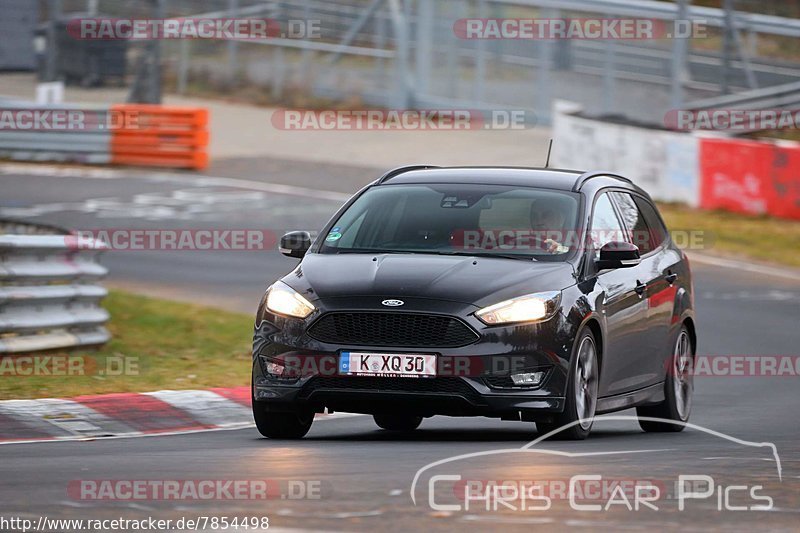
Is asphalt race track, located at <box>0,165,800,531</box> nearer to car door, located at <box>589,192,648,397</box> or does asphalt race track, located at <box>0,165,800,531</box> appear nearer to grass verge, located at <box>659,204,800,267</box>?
car door, located at <box>589,192,648,397</box>

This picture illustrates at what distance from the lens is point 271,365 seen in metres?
9.64

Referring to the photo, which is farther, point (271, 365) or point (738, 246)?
point (738, 246)

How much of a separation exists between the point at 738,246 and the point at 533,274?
15.0 m

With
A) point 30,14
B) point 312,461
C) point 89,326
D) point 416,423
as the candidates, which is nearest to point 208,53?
point 30,14

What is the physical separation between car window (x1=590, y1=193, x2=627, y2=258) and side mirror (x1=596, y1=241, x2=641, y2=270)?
0.36ft

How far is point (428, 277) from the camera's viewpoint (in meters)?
9.53

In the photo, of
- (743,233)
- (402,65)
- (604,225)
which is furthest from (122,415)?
(402,65)

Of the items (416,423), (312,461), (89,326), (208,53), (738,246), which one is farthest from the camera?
(208,53)

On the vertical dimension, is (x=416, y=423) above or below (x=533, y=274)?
below

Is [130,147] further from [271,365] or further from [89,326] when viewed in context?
[271,365]

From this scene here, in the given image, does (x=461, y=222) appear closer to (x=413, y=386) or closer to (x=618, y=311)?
(x=618, y=311)

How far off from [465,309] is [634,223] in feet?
8.33

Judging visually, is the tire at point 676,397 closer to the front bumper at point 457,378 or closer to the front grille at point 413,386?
the front bumper at point 457,378

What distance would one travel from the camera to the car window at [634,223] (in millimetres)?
11367
